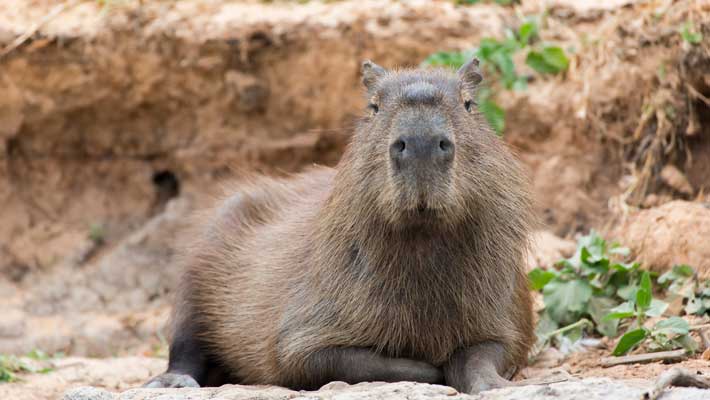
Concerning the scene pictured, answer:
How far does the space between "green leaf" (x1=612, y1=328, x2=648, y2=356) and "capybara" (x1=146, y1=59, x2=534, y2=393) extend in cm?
42

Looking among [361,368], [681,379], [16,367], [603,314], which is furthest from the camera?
[16,367]

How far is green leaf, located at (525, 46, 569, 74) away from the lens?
24.1 feet

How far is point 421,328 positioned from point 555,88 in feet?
11.3

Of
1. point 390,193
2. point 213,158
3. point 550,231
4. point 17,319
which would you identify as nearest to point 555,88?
point 550,231

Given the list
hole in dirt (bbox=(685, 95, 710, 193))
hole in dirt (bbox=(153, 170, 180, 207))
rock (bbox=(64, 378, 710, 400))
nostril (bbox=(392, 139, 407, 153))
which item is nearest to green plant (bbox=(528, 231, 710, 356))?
hole in dirt (bbox=(685, 95, 710, 193))

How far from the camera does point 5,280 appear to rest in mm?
8805

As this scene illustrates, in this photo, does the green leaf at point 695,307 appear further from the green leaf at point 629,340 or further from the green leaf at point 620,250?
the green leaf at point 620,250

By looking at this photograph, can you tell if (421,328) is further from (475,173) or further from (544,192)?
(544,192)

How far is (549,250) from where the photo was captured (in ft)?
21.6

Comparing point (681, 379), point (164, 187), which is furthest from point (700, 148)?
point (164, 187)

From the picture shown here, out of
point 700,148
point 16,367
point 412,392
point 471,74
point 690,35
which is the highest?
point 471,74

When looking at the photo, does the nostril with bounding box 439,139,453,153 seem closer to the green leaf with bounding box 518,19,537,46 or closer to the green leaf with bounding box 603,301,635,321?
the green leaf with bounding box 603,301,635,321

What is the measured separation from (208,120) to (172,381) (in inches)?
151

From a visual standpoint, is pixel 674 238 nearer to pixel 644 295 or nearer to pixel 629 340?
pixel 644 295
